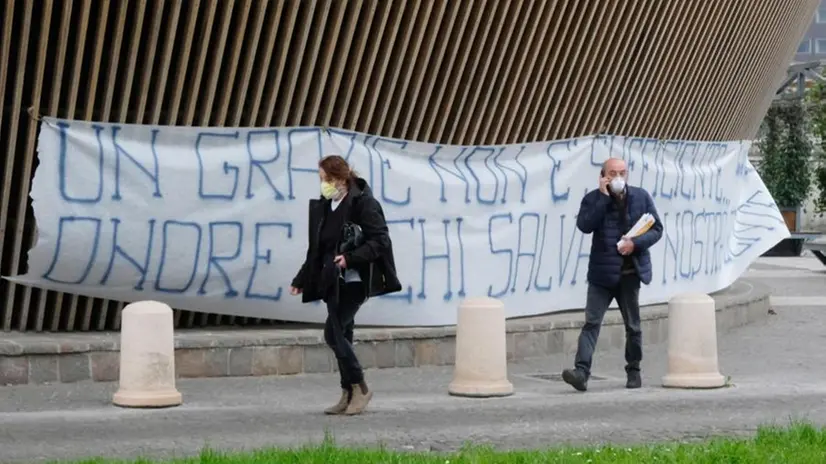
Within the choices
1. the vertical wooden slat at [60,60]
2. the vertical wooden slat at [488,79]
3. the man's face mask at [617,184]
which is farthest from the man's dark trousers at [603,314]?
the vertical wooden slat at [60,60]

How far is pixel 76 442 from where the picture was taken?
28.7 feet

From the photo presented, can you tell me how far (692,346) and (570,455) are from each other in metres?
3.94

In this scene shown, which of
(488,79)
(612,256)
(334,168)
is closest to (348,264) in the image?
(334,168)

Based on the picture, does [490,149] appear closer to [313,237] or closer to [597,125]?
[597,125]

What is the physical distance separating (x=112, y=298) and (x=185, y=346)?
2.38 ft

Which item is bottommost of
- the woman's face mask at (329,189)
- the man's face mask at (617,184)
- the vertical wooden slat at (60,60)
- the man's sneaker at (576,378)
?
the man's sneaker at (576,378)

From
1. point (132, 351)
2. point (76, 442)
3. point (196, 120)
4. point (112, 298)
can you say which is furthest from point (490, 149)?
point (76, 442)

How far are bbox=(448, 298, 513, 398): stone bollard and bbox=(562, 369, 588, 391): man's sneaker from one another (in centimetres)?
46

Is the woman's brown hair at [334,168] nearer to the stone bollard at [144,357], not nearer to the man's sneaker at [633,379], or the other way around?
the stone bollard at [144,357]

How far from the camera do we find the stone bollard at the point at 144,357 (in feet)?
33.5

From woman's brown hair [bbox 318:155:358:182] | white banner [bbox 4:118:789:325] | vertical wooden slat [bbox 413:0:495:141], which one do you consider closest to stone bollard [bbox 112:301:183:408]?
woman's brown hair [bbox 318:155:358:182]

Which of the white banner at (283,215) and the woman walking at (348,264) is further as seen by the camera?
the white banner at (283,215)

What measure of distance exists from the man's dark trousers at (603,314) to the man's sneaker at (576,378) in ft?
0.12

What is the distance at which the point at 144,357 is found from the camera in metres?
10.2
